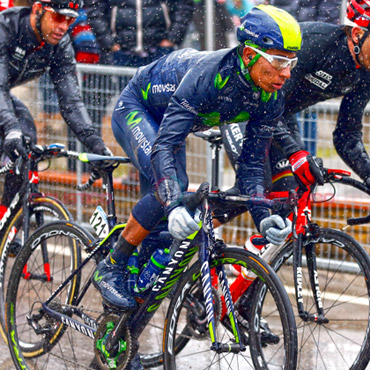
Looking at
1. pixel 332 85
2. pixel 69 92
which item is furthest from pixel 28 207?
pixel 332 85

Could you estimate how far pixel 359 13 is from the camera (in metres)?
4.67

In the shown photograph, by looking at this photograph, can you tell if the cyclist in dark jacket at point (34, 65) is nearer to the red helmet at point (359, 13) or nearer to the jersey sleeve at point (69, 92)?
the jersey sleeve at point (69, 92)

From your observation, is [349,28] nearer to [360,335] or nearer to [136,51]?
[360,335]

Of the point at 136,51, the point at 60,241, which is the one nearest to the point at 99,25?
the point at 136,51

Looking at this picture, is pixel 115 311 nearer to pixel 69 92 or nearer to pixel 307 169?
pixel 307 169

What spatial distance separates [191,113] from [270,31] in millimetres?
524

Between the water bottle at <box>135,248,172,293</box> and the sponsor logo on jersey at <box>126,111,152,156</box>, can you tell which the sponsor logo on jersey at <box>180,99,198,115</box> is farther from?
the water bottle at <box>135,248,172,293</box>

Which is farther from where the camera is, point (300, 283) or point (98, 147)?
point (98, 147)

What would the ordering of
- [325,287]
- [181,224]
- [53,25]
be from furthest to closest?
[53,25] → [325,287] → [181,224]

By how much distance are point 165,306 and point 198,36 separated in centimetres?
343

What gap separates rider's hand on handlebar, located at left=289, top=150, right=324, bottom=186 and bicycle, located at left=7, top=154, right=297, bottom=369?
51 centimetres

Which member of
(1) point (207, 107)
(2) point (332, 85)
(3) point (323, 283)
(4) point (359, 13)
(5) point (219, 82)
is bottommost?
(3) point (323, 283)

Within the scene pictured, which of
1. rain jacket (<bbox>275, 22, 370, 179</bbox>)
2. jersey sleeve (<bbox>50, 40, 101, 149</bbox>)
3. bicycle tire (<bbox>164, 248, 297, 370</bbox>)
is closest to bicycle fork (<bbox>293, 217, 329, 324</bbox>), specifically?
bicycle tire (<bbox>164, 248, 297, 370</bbox>)

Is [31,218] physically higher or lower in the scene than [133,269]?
lower
